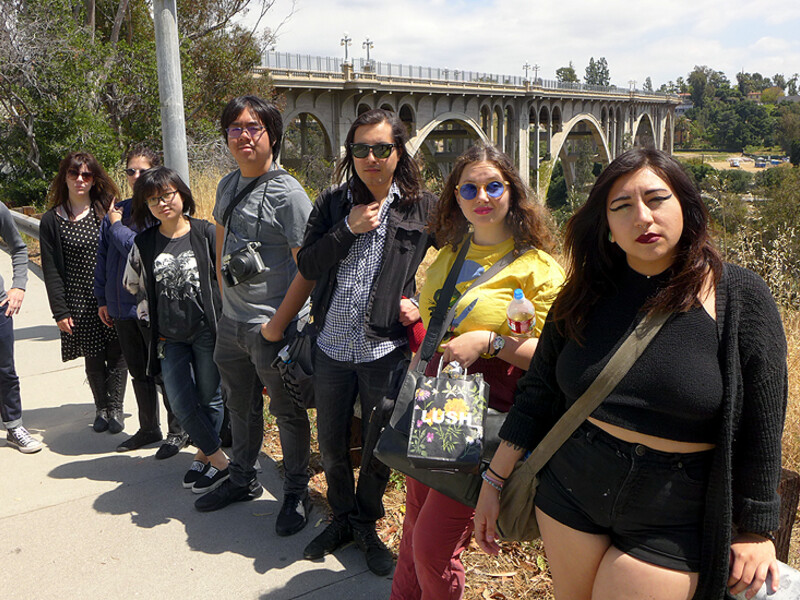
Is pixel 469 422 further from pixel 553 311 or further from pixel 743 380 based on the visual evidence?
pixel 743 380

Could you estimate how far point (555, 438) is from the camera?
1519 millimetres

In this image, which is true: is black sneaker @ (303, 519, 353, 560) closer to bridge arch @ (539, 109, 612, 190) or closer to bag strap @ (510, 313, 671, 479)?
bag strap @ (510, 313, 671, 479)

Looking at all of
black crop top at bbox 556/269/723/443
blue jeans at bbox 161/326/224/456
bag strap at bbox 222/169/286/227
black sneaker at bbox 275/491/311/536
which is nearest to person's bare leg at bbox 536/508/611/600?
black crop top at bbox 556/269/723/443

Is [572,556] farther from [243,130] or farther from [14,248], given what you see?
[14,248]

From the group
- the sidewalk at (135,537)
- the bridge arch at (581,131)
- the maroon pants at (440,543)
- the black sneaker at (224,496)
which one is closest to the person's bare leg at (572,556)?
the maroon pants at (440,543)

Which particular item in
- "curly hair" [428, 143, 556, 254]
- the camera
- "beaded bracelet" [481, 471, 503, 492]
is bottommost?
"beaded bracelet" [481, 471, 503, 492]

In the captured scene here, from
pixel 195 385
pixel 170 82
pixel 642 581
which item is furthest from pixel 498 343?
pixel 170 82

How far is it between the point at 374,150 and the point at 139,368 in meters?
2.17

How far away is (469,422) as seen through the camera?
1.71 metres

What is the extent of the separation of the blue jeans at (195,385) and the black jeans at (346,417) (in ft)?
2.84

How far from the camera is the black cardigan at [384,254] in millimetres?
2418

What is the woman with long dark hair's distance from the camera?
130 cm

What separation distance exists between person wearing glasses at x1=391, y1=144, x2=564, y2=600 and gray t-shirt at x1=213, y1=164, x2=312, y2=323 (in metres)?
0.85

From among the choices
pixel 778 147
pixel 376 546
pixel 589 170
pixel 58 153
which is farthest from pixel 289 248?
pixel 778 147
